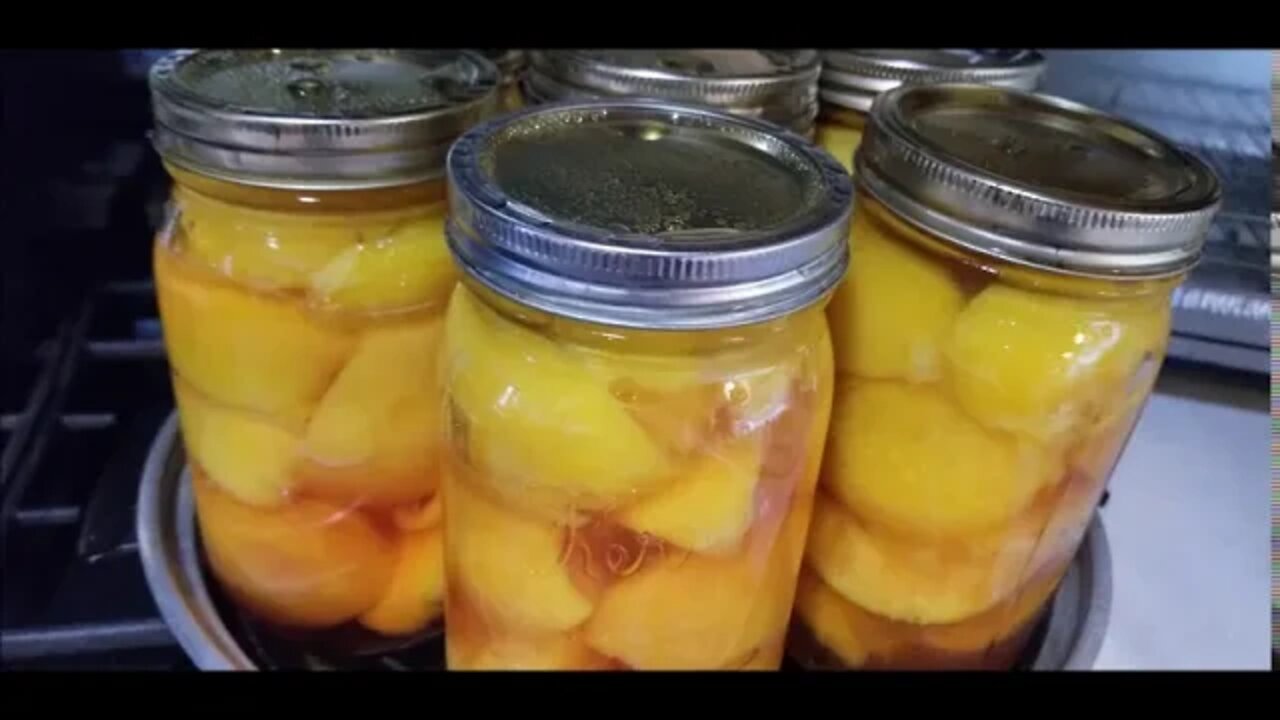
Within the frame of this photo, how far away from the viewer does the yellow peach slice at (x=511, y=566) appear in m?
0.41

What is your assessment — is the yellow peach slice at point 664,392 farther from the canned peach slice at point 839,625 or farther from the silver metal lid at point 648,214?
the canned peach slice at point 839,625

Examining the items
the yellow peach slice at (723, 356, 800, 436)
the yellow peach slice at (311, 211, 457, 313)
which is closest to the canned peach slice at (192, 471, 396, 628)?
the yellow peach slice at (311, 211, 457, 313)

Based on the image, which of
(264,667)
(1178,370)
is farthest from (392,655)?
(1178,370)

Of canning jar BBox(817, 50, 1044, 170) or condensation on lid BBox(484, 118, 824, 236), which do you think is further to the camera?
canning jar BBox(817, 50, 1044, 170)

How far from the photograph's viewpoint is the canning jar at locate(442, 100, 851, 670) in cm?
36

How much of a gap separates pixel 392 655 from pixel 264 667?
63mm

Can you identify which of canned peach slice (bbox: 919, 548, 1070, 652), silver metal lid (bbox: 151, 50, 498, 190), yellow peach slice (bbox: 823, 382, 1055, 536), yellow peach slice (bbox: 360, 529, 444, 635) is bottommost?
yellow peach slice (bbox: 360, 529, 444, 635)

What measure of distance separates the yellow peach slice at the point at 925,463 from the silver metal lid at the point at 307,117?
0.21m

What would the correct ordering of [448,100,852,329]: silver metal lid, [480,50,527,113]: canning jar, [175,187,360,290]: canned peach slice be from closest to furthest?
[448,100,852,329]: silver metal lid
[175,187,360,290]: canned peach slice
[480,50,527,113]: canning jar

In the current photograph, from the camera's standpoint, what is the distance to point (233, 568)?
1.78 feet

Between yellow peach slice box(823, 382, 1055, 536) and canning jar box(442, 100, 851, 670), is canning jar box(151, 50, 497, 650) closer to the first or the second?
canning jar box(442, 100, 851, 670)

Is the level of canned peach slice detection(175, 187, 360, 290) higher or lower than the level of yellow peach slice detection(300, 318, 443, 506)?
higher

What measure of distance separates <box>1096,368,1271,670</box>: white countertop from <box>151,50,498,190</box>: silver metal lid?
41 cm

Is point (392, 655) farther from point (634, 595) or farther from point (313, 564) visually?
point (634, 595)
